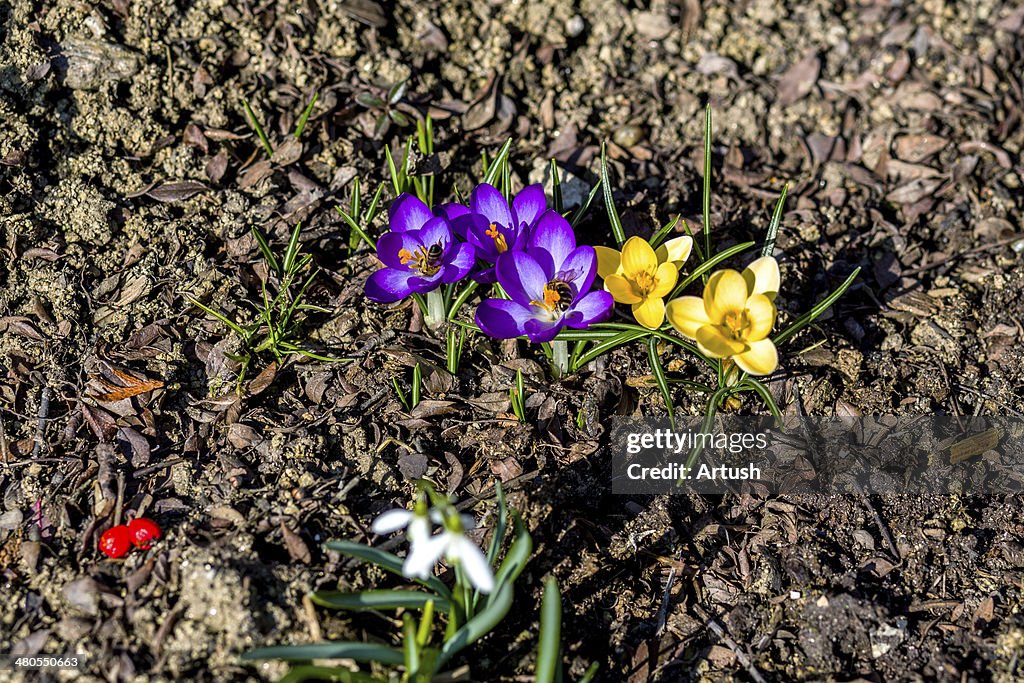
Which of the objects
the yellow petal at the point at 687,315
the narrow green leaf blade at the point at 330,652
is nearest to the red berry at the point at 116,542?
the narrow green leaf blade at the point at 330,652

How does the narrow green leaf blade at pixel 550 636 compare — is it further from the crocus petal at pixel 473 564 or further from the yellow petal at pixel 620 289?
the yellow petal at pixel 620 289

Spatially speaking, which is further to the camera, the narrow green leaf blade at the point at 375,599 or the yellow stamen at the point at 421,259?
the yellow stamen at the point at 421,259

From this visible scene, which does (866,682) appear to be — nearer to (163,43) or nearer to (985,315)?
(985,315)

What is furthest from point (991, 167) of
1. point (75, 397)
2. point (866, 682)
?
point (75, 397)

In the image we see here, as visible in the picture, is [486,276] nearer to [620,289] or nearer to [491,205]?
[491,205]

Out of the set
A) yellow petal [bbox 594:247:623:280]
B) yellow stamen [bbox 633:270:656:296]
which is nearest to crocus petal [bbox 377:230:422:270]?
yellow petal [bbox 594:247:623:280]

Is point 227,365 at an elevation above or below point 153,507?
above

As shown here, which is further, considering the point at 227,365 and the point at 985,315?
the point at 985,315
